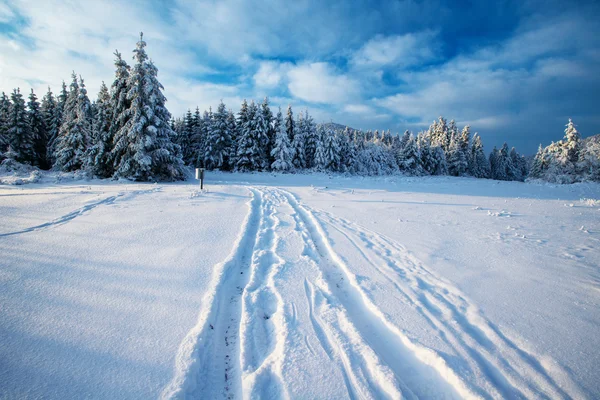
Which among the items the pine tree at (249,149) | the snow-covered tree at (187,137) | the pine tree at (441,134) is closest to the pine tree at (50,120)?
the snow-covered tree at (187,137)

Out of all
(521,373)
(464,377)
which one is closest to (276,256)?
(464,377)

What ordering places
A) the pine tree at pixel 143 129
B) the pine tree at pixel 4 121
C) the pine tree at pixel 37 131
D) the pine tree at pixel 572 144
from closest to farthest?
1. the pine tree at pixel 143 129
2. the pine tree at pixel 4 121
3. the pine tree at pixel 37 131
4. the pine tree at pixel 572 144

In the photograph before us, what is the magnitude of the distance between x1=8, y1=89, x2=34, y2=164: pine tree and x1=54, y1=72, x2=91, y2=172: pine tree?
27.0 feet

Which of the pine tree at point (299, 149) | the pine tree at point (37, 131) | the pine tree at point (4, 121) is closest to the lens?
the pine tree at point (4, 121)

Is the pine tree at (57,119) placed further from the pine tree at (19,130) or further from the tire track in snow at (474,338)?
the tire track in snow at (474,338)

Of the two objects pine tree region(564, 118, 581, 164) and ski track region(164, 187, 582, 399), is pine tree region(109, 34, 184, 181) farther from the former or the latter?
pine tree region(564, 118, 581, 164)

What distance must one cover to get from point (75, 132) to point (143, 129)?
12.8 metres

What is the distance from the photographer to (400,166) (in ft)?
157

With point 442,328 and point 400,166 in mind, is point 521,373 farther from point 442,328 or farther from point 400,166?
point 400,166

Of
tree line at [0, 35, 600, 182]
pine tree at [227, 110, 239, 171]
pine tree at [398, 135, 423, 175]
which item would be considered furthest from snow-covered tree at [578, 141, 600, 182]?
pine tree at [227, 110, 239, 171]

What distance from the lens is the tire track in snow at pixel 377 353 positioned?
75.2 inches

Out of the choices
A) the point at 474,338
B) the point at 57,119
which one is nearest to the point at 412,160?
the point at 474,338

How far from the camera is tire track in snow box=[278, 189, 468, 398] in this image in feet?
6.26

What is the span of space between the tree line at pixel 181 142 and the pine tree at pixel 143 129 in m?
0.07
